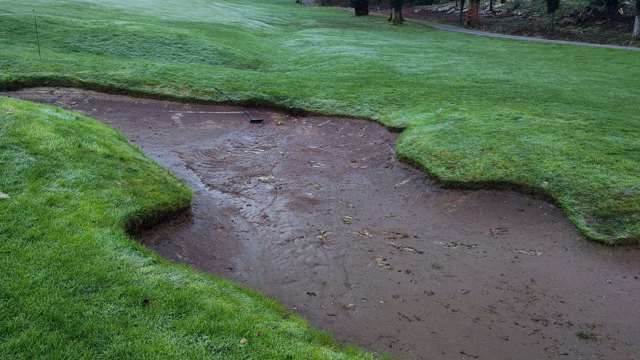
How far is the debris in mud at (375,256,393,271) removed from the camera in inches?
278

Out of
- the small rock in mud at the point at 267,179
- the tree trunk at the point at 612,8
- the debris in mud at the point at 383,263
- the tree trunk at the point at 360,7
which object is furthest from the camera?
the tree trunk at the point at 360,7

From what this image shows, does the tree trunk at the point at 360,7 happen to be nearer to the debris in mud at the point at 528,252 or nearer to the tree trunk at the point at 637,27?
the tree trunk at the point at 637,27

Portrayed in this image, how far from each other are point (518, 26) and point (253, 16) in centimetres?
1765

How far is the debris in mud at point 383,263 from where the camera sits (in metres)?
7.07

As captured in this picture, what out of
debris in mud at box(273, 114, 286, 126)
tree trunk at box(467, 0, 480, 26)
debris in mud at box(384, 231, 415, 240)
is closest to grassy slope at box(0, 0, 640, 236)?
debris in mud at box(273, 114, 286, 126)

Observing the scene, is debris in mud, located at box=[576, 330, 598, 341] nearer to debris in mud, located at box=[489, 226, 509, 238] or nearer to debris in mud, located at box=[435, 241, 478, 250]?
debris in mud, located at box=[435, 241, 478, 250]

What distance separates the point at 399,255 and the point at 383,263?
322 mm

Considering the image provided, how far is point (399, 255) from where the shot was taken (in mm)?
7375

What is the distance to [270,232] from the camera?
7.96 metres

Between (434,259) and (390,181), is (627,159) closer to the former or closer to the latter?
(390,181)

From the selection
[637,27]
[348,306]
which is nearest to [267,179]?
[348,306]

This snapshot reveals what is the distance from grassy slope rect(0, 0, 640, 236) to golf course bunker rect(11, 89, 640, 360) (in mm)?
708

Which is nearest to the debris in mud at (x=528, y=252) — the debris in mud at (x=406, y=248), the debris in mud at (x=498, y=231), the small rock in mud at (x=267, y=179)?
the debris in mud at (x=498, y=231)

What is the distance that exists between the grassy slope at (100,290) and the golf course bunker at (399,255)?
0.70 m
